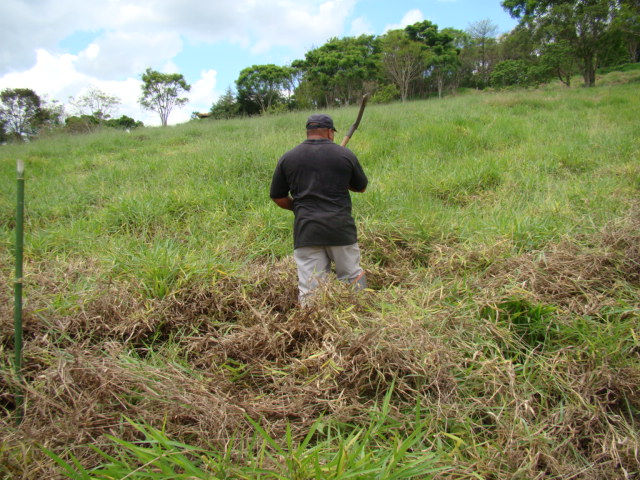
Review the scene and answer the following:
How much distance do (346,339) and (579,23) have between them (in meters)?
22.2

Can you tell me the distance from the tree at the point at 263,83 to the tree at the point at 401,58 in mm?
9418

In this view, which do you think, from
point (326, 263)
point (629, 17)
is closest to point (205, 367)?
point (326, 263)

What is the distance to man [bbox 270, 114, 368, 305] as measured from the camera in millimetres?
2705

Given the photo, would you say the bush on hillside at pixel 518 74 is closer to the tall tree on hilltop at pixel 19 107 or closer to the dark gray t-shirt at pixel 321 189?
the dark gray t-shirt at pixel 321 189

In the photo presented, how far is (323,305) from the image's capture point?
7.79ft

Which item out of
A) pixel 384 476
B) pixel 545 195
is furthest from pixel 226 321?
pixel 545 195

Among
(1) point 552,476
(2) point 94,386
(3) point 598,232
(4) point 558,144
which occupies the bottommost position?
(1) point 552,476

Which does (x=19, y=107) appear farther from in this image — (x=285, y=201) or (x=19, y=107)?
(x=285, y=201)

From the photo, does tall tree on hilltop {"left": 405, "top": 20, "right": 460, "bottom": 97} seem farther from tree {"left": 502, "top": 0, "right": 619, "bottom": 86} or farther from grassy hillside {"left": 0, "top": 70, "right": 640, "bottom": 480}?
grassy hillside {"left": 0, "top": 70, "right": 640, "bottom": 480}

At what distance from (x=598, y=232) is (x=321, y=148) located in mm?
2416

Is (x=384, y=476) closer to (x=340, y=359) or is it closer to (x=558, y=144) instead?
(x=340, y=359)

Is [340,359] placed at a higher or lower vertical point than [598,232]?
lower

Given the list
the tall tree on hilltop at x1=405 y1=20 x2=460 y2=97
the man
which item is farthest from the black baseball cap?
the tall tree on hilltop at x1=405 y1=20 x2=460 y2=97

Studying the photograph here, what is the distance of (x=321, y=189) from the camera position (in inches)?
107
